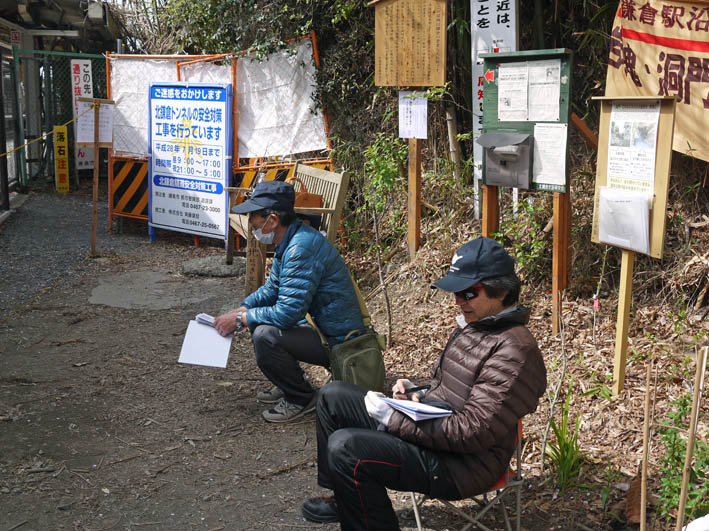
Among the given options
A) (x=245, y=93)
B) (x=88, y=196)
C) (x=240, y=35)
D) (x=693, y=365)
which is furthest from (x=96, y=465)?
(x=88, y=196)

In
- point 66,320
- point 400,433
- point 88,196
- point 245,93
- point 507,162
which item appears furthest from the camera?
point 88,196

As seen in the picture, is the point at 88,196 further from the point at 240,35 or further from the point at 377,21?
the point at 377,21

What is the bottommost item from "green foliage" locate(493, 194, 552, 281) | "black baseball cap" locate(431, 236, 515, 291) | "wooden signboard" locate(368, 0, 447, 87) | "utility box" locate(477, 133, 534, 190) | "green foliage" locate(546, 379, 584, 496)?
"green foliage" locate(546, 379, 584, 496)

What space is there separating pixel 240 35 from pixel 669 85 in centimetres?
597

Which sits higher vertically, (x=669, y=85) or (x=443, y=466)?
(x=669, y=85)

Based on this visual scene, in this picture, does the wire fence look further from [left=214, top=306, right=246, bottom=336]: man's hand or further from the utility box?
Answer: the utility box

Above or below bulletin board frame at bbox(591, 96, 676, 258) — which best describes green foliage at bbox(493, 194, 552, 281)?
below

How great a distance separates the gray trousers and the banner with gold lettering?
2.30 m

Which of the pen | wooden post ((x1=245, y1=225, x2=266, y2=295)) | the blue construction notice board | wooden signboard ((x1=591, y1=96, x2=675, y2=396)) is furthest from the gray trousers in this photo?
the blue construction notice board

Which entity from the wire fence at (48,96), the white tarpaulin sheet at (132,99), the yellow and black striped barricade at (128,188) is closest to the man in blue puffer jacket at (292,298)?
the white tarpaulin sheet at (132,99)

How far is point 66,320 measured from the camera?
627cm

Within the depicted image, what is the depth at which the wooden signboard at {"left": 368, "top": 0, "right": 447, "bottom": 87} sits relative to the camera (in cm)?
611

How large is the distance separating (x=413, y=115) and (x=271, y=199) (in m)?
2.55

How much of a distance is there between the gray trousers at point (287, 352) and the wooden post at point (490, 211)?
1.50 m
